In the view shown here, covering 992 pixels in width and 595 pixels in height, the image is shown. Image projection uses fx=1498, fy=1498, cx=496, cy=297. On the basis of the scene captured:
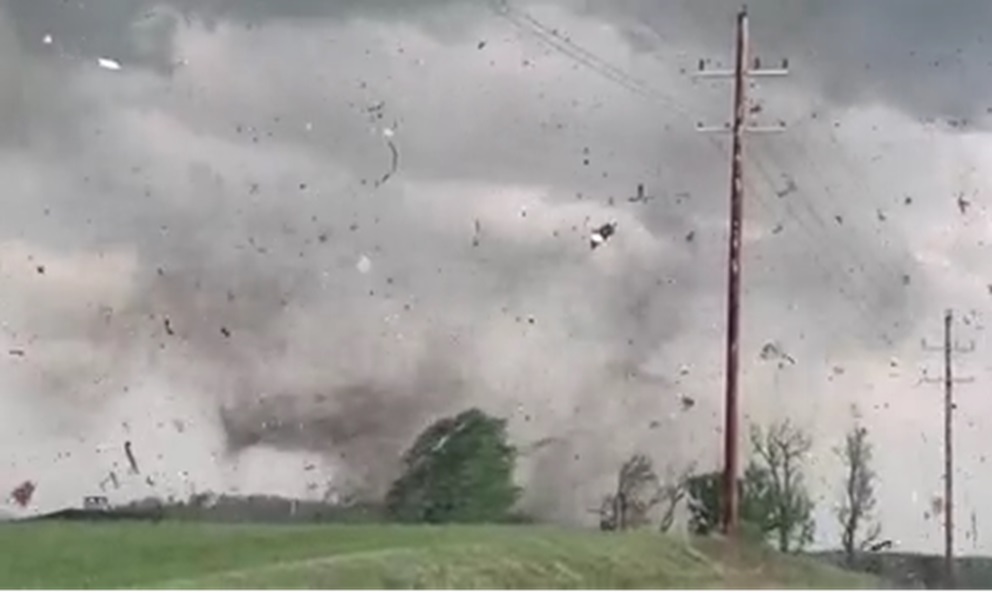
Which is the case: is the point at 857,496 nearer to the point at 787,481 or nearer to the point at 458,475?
the point at 787,481

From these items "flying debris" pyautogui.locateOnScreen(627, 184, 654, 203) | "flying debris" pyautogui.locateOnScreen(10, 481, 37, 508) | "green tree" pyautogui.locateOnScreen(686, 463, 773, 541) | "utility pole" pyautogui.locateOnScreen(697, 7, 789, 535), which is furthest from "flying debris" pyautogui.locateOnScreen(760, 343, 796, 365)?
"flying debris" pyautogui.locateOnScreen(10, 481, 37, 508)

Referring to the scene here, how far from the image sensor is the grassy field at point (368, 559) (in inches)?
75.3

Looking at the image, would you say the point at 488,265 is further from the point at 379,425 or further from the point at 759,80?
the point at 759,80

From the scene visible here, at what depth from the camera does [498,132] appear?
6.54 ft

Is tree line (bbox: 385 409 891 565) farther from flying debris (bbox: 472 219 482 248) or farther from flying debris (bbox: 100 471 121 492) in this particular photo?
flying debris (bbox: 100 471 121 492)

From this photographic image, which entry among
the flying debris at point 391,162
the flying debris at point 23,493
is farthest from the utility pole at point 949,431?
the flying debris at point 23,493

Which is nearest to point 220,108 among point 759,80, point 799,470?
point 759,80

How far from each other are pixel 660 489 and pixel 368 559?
391mm

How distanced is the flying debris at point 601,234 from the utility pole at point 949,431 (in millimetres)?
439

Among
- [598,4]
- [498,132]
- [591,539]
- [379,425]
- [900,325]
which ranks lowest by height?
[591,539]

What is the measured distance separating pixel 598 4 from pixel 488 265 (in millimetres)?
381

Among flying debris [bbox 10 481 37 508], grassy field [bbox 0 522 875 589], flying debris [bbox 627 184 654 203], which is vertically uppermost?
flying debris [bbox 627 184 654 203]

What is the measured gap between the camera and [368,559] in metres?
1.93

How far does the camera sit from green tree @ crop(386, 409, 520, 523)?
1951 millimetres
